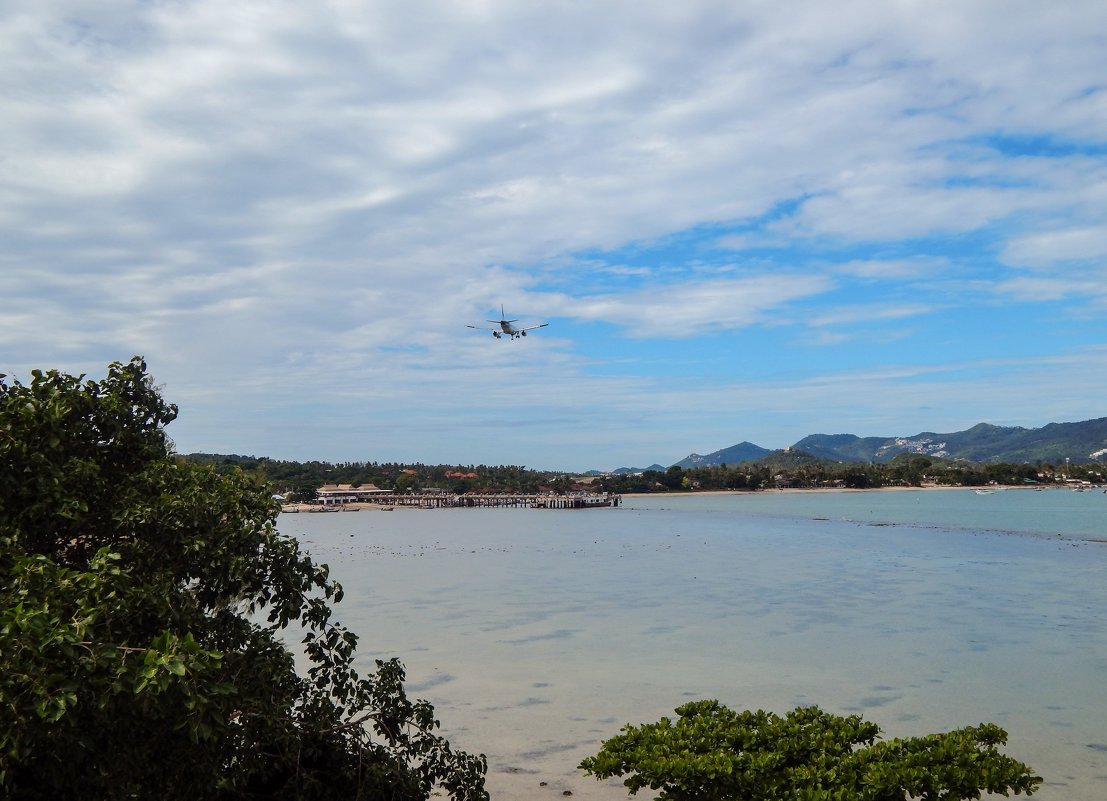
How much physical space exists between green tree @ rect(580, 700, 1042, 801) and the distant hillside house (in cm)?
13032

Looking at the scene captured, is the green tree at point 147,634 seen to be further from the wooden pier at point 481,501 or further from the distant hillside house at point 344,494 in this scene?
the distant hillside house at point 344,494

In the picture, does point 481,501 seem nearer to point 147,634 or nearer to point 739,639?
point 739,639

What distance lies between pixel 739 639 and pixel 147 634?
781 inches

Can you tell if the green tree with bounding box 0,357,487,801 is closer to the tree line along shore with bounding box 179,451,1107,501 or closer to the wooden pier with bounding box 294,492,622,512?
Answer: the wooden pier with bounding box 294,492,622,512

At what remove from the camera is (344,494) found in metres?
143

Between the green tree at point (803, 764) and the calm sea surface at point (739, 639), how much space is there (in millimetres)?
4322

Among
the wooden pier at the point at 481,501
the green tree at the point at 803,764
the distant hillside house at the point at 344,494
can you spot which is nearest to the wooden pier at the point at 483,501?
the wooden pier at the point at 481,501

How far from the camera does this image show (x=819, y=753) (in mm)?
7926

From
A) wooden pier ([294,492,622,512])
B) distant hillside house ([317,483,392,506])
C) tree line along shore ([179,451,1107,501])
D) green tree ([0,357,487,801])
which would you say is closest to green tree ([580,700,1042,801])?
green tree ([0,357,487,801])

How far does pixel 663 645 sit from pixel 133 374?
1782 centimetres

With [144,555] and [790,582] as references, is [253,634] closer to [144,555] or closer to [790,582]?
[144,555]

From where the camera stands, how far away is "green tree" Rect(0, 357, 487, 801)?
4.84 m

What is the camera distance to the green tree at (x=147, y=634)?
4.84m

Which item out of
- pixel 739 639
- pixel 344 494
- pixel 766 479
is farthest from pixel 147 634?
pixel 766 479
